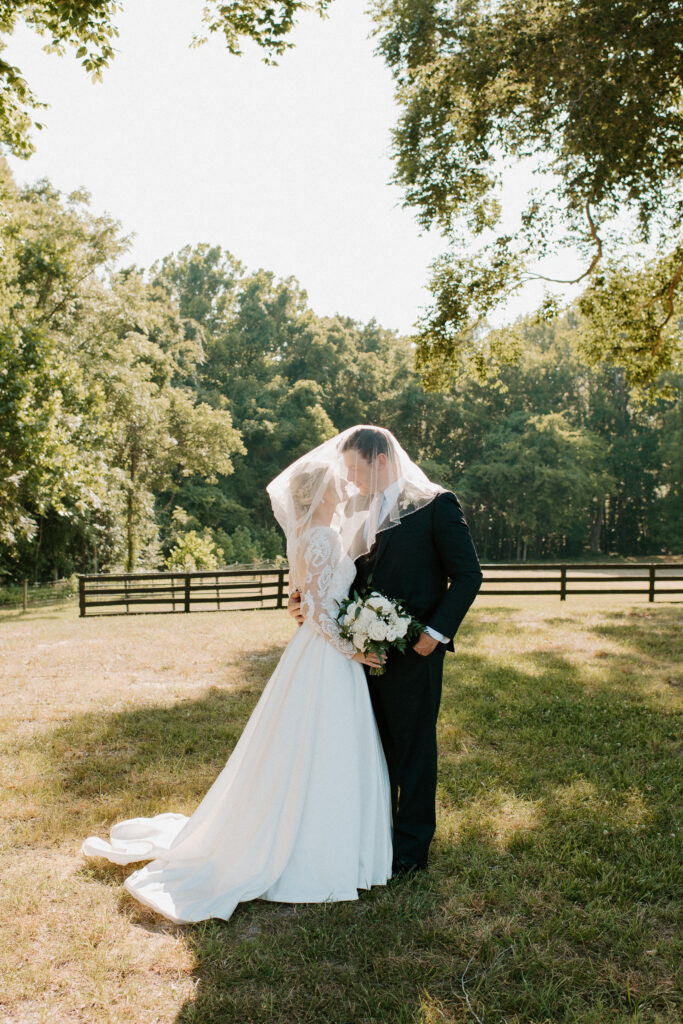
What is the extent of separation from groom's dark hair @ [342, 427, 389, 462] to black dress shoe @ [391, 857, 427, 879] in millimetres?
2241

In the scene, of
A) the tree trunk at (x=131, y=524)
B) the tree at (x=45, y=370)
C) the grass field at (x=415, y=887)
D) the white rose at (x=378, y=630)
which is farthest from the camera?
the tree trunk at (x=131, y=524)

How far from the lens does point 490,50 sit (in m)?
12.3

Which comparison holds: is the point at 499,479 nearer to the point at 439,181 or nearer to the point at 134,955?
Result: the point at 439,181

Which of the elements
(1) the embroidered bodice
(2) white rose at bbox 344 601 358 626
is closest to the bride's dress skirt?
(1) the embroidered bodice

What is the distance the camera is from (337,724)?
12.2 feet

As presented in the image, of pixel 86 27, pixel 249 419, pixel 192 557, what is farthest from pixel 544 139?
pixel 249 419

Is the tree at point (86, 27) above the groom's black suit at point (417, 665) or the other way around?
above

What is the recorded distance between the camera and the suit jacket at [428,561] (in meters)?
3.88

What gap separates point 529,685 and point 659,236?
→ 10337 mm

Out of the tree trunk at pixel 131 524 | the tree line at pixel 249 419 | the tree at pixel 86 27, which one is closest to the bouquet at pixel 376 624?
the tree at pixel 86 27

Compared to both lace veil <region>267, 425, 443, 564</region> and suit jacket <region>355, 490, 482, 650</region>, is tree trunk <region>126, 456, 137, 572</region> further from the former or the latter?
suit jacket <region>355, 490, 482, 650</region>

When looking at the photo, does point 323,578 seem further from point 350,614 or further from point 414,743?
point 414,743

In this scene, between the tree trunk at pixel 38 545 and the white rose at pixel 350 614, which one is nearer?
the white rose at pixel 350 614

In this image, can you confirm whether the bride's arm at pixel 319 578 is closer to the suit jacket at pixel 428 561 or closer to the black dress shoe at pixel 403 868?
the suit jacket at pixel 428 561
